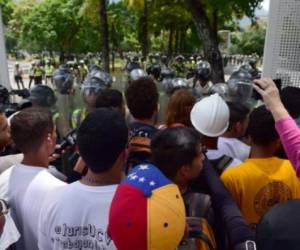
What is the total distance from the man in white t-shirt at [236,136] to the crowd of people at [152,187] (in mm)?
363

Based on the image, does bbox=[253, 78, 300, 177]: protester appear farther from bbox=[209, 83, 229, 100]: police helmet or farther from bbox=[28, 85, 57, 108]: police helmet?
bbox=[209, 83, 229, 100]: police helmet

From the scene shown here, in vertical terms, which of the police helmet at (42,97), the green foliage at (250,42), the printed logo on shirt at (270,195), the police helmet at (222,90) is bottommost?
the green foliage at (250,42)

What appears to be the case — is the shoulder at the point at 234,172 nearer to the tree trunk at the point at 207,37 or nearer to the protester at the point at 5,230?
the protester at the point at 5,230

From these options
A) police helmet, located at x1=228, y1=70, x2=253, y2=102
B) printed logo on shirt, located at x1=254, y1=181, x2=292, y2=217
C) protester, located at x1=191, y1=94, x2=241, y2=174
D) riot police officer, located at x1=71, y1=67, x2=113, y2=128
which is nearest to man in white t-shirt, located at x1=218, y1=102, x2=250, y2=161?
protester, located at x1=191, y1=94, x2=241, y2=174

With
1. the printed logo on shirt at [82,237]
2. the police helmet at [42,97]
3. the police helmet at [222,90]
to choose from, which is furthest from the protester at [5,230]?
the police helmet at [222,90]

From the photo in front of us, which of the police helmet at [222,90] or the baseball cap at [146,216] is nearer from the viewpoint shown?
the baseball cap at [146,216]

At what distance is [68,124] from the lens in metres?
6.13

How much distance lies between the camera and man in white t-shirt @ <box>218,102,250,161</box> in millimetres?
3742

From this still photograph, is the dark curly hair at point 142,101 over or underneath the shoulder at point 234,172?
over

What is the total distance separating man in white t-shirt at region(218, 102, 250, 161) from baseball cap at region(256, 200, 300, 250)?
8.25ft

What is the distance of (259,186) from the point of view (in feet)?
8.98

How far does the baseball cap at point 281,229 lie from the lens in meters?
1.07

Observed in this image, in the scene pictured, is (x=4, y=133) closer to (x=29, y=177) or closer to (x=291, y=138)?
(x=29, y=177)

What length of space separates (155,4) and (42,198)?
25.3 meters
